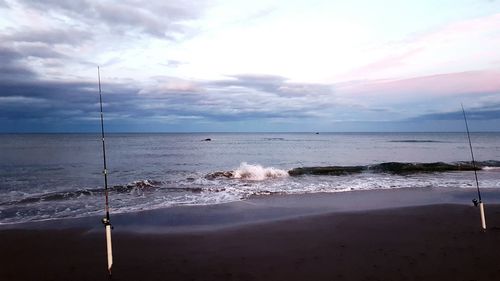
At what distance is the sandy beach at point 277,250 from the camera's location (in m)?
6.29

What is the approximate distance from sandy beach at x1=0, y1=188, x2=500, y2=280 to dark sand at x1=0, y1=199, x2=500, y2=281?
2cm

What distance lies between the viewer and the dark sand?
628 centimetres

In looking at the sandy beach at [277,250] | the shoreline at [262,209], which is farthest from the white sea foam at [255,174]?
the sandy beach at [277,250]

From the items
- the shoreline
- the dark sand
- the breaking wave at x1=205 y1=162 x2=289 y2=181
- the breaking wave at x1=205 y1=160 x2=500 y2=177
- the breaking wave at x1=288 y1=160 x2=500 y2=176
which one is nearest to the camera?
the dark sand

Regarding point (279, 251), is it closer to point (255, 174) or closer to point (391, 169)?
point (255, 174)

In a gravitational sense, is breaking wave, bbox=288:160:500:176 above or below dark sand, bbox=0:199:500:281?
below

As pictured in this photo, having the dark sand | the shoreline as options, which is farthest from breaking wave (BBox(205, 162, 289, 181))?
the dark sand

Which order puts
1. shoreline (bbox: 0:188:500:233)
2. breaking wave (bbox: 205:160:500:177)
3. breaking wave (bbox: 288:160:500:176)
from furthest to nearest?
breaking wave (bbox: 288:160:500:176), breaking wave (bbox: 205:160:500:177), shoreline (bbox: 0:188:500:233)

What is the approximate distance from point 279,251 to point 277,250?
77mm

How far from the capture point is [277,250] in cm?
755

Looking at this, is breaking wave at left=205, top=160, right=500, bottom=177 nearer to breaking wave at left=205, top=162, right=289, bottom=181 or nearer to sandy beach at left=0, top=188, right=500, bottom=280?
breaking wave at left=205, top=162, right=289, bottom=181

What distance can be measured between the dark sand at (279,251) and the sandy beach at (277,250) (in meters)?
0.02

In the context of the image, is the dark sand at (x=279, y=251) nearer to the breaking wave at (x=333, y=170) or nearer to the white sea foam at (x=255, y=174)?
the white sea foam at (x=255, y=174)

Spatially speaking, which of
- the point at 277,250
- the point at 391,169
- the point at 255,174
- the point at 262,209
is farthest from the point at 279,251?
the point at 391,169
